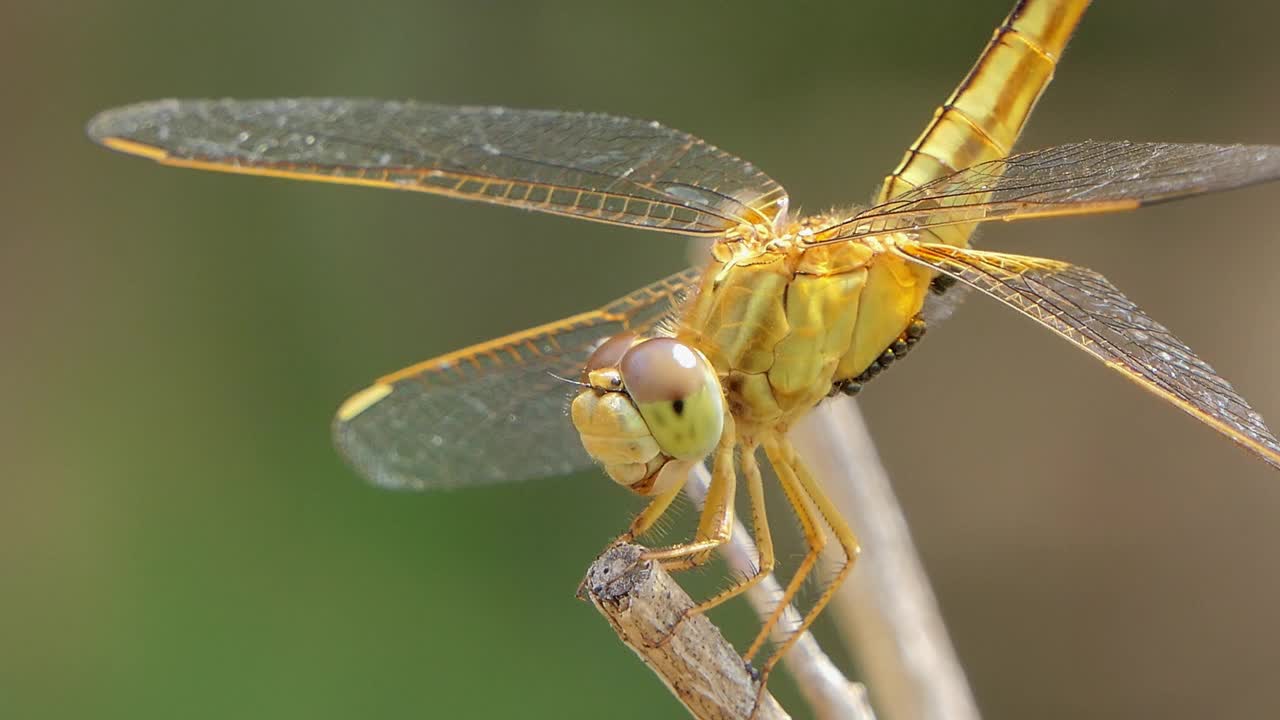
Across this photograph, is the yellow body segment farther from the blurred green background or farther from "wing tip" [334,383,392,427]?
the blurred green background

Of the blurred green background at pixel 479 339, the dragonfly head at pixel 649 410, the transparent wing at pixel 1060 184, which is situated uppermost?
the transparent wing at pixel 1060 184

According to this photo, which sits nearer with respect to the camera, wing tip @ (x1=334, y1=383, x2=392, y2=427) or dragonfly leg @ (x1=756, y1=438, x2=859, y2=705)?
dragonfly leg @ (x1=756, y1=438, x2=859, y2=705)

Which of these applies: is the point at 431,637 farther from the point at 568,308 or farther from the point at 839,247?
the point at 839,247

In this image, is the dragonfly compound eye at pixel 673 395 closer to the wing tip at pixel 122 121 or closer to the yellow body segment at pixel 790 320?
the yellow body segment at pixel 790 320

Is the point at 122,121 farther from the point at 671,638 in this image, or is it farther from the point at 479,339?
the point at 479,339

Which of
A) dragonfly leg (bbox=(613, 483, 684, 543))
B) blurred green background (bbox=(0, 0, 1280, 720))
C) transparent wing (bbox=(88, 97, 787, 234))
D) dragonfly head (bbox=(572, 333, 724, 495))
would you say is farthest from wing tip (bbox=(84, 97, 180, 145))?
blurred green background (bbox=(0, 0, 1280, 720))

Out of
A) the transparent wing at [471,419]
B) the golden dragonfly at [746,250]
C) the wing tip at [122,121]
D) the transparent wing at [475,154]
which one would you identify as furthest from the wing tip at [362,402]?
the wing tip at [122,121]
